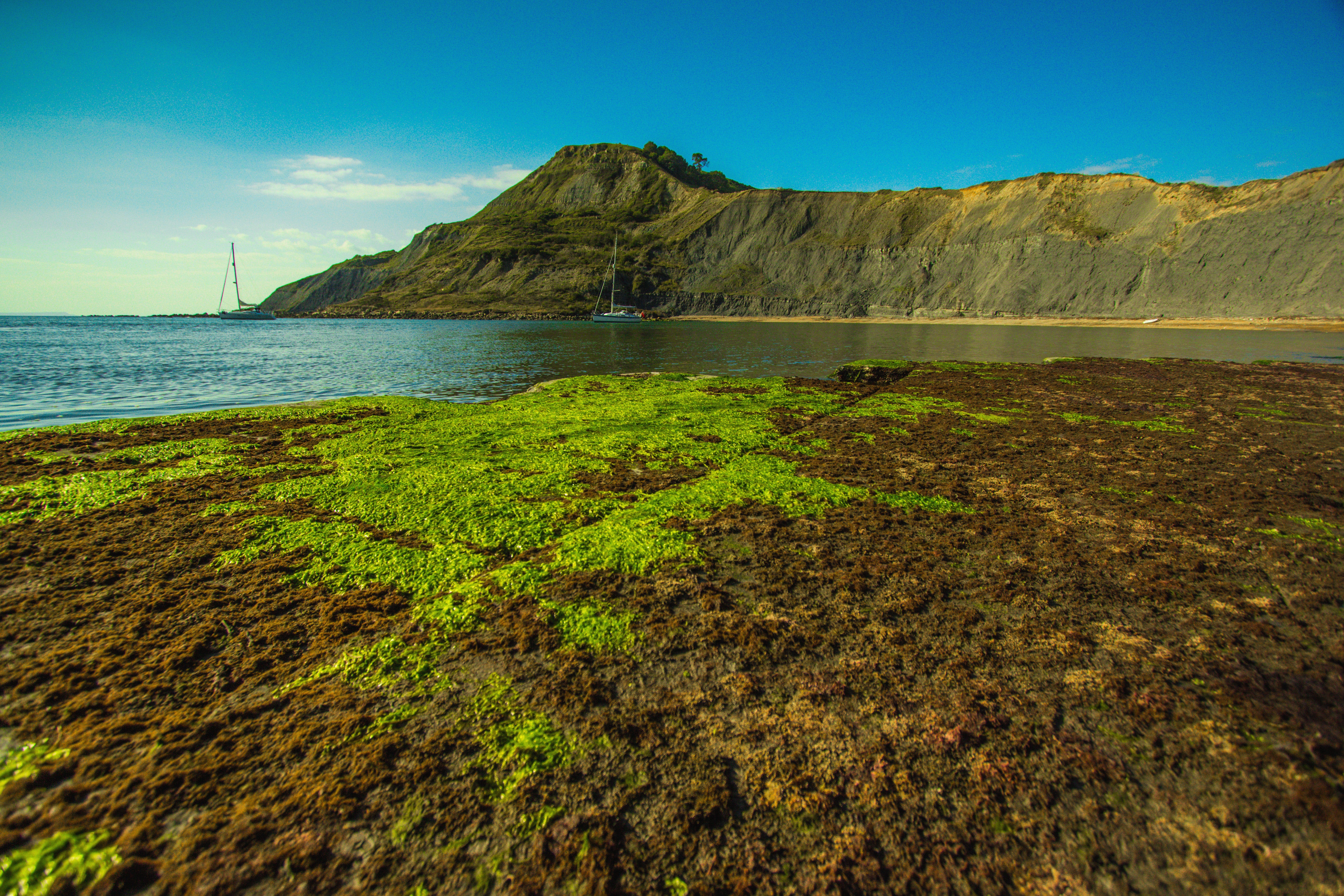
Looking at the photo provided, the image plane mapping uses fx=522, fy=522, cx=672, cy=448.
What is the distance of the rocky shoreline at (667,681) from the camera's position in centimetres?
218

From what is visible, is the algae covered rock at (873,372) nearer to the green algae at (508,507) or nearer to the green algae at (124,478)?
the green algae at (508,507)

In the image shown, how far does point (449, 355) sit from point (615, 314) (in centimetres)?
4996

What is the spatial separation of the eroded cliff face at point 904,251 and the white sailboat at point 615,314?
22.5 ft

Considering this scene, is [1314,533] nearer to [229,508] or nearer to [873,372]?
[229,508]

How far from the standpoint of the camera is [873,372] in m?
17.5

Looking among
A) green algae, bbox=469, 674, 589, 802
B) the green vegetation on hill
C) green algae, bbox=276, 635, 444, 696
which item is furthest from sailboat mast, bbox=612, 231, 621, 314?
green algae, bbox=469, 674, 589, 802

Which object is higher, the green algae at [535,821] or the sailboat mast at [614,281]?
the sailboat mast at [614,281]

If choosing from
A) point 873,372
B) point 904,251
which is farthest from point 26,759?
point 904,251

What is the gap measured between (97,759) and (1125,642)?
5.99 meters

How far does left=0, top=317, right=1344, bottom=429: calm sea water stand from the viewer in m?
16.3

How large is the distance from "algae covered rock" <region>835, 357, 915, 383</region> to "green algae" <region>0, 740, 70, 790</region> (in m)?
16.6

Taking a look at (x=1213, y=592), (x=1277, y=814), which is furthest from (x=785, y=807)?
(x=1213, y=592)

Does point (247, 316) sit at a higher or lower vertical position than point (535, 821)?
higher

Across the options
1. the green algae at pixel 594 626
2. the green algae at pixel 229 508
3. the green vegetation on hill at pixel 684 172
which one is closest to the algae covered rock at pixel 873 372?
the green algae at pixel 594 626
